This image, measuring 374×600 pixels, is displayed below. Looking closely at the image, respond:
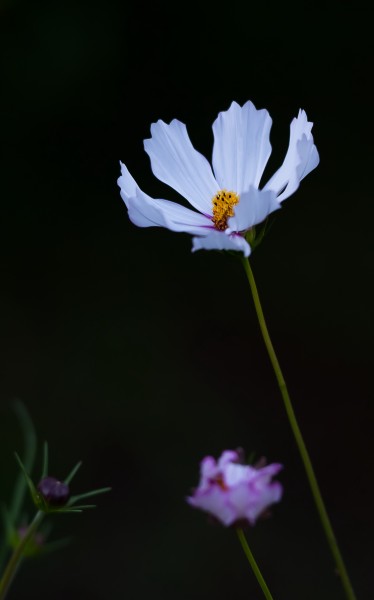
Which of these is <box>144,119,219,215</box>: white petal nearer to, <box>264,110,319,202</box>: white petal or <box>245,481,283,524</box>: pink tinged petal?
<box>264,110,319,202</box>: white petal

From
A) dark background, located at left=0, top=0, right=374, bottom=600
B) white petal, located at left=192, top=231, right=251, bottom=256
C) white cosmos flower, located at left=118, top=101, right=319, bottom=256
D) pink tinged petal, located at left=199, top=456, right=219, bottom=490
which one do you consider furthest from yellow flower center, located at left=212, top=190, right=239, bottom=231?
dark background, located at left=0, top=0, right=374, bottom=600

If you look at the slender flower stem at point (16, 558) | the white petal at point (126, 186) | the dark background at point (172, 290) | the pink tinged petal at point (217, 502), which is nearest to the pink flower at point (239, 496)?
the pink tinged petal at point (217, 502)

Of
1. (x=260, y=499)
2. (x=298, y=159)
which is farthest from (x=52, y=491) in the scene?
(x=298, y=159)

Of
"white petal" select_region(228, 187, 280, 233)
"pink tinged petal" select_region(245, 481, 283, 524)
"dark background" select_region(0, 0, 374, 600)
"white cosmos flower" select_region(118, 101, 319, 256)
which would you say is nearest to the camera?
"pink tinged petal" select_region(245, 481, 283, 524)

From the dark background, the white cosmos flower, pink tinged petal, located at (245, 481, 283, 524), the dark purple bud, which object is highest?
the dark background

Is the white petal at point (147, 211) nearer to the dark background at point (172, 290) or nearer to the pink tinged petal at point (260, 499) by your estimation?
the pink tinged petal at point (260, 499)

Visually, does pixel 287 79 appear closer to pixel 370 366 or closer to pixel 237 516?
pixel 370 366

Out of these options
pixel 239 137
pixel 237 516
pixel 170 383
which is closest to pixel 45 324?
pixel 170 383
